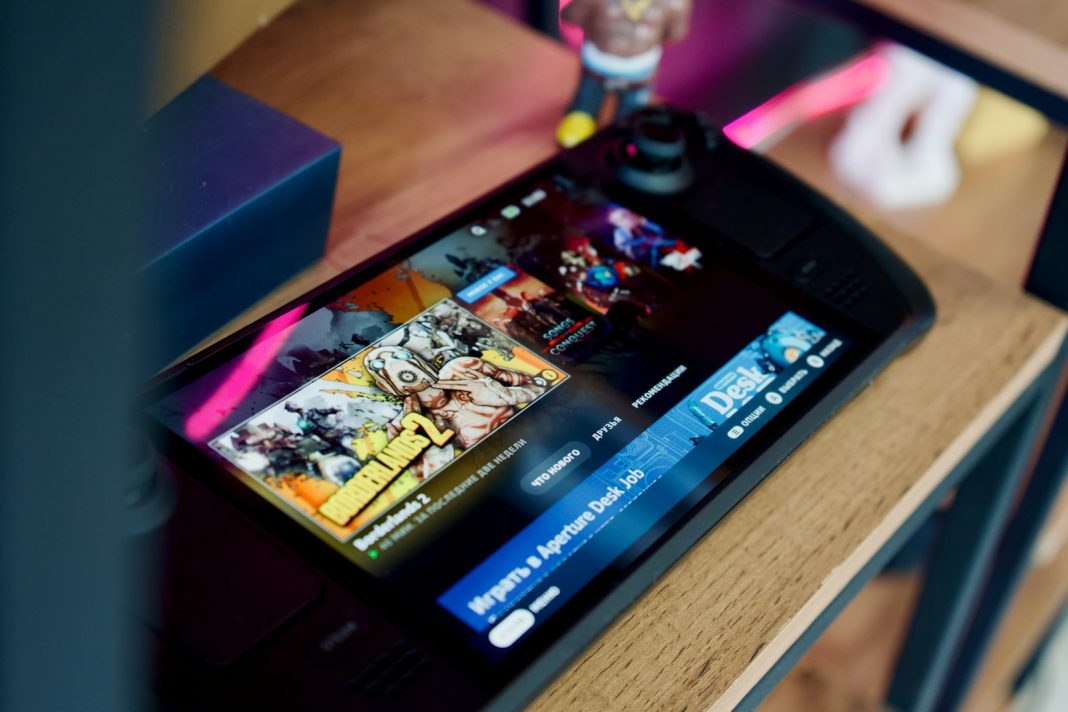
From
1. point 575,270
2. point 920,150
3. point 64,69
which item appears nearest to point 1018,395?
point 575,270

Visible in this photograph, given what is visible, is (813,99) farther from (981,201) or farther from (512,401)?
(512,401)

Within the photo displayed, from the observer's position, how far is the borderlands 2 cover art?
19.8 inches

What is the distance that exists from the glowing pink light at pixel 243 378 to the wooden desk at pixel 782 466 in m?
0.09

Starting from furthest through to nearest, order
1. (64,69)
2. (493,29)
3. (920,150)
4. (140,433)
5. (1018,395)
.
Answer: (920,150) < (493,29) < (1018,395) < (140,433) < (64,69)

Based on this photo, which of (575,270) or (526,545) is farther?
(575,270)

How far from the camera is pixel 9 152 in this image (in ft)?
0.49

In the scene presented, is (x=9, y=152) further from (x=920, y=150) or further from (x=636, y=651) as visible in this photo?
(x=920, y=150)

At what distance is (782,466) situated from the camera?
0.59 meters

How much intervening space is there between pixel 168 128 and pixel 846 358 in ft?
1.21

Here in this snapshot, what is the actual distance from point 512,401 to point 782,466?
0.15 metres

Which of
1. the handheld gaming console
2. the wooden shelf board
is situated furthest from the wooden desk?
the wooden shelf board

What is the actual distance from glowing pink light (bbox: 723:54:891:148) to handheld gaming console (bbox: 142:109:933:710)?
40.3 inches

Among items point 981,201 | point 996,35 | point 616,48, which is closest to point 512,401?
point 616,48

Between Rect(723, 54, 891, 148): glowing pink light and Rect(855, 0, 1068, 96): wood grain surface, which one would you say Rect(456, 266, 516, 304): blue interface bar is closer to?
Rect(855, 0, 1068, 96): wood grain surface
